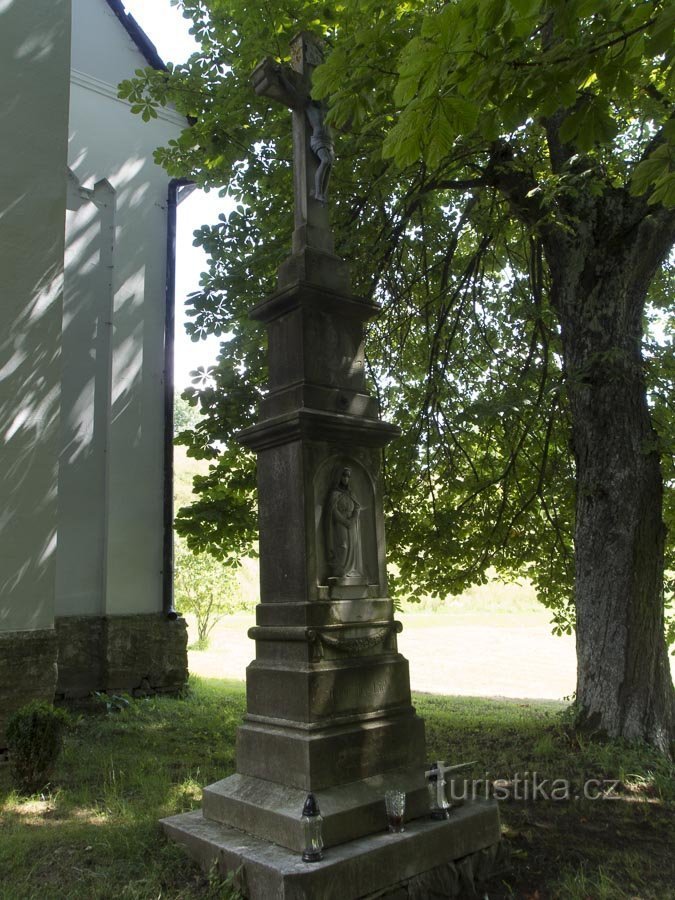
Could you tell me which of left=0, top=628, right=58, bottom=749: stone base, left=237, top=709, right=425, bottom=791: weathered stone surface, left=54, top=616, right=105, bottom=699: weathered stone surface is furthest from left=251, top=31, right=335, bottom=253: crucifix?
left=54, top=616, right=105, bottom=699: weathered stone surface

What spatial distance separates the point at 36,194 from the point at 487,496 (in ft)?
19.7

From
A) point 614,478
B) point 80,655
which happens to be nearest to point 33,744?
point 80,655

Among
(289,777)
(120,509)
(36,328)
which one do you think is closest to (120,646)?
(120,509)

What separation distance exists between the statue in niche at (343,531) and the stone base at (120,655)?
632 cm

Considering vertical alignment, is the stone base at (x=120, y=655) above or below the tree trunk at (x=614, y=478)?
below

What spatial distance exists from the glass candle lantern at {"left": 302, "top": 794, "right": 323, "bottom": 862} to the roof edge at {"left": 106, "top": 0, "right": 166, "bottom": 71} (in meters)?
11.8

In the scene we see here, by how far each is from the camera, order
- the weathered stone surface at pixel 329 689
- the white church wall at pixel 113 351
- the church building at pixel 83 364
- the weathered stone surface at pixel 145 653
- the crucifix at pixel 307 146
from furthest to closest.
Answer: the white church wall at pixel 113 351 → the weathered stone surface at pixel 145 653 → the church building at pixel 83 364 → the crucifix at pixel 307 146 → the weathered stone surface at pixel 329 689

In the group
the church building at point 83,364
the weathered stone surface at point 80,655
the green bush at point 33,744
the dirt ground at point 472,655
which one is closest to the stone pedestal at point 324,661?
the green bush at point 33,744

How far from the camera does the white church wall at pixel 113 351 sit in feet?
32.8

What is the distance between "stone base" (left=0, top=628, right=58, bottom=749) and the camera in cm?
661

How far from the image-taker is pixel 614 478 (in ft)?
21.7

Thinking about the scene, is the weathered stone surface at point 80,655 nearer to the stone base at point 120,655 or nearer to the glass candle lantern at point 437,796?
the stone base at point 120,655

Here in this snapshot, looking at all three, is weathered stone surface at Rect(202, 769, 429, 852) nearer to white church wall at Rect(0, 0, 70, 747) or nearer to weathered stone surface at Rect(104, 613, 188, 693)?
white church wall at Rect(0, 0, 70, 747)

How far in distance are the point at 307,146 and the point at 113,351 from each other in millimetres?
6242
